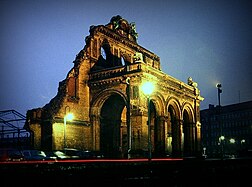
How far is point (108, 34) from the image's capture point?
36.1 m

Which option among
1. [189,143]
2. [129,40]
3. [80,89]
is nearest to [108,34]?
[129,40]

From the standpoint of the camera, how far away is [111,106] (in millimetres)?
34719

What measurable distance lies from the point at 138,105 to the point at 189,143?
13112mm

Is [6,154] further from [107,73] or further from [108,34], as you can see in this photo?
[108,34]

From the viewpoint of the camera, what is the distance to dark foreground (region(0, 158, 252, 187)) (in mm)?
6309

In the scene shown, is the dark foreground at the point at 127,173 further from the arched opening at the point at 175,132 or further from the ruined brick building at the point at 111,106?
the arched opening at the point at 175,132

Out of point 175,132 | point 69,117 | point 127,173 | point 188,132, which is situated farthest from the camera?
point 188,132

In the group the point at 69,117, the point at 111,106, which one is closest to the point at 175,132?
the point at 111,106

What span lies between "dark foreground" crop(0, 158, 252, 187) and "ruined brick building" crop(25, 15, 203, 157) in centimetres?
1635

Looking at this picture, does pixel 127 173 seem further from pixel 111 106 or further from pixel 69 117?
pixel 111 106

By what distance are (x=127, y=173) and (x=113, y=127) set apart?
88.6 feet

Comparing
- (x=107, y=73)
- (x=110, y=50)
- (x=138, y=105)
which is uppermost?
(x=110, y=50)

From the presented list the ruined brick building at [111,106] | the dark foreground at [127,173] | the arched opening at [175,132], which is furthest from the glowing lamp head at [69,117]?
the dark foreground at [127,173]

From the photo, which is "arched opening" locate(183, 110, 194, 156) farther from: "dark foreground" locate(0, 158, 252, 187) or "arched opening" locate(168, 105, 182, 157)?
"dark foreground" locate(0, 158, 252, 187)
